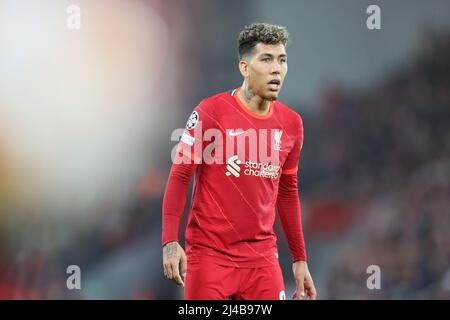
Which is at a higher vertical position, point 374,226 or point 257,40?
point 257,40

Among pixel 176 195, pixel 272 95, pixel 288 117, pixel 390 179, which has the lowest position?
pixel 390 179

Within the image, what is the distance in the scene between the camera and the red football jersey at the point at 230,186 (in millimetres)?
3322

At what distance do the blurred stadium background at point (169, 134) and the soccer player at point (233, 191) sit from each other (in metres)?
2.15

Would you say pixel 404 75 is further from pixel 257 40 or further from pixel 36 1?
pixel 36 1

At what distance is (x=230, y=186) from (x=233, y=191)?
3 centimetres

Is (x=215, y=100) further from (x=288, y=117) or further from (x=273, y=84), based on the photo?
(x=288, y=117)

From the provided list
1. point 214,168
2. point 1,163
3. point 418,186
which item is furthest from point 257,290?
point 1,163

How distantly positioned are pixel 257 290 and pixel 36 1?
330cm

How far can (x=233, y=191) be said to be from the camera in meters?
3.34

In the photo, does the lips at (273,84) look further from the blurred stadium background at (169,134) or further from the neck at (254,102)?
the blurred stadium background at (169,134)

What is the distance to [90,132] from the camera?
5625mm

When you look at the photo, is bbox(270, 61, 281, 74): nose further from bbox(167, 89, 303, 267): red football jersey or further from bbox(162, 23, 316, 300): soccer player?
bbox(167, 89, 303, 267): red football jersey

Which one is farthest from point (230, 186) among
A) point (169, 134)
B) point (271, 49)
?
point (169, 134)

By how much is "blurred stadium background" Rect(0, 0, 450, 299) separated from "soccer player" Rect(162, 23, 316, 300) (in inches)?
84.6
